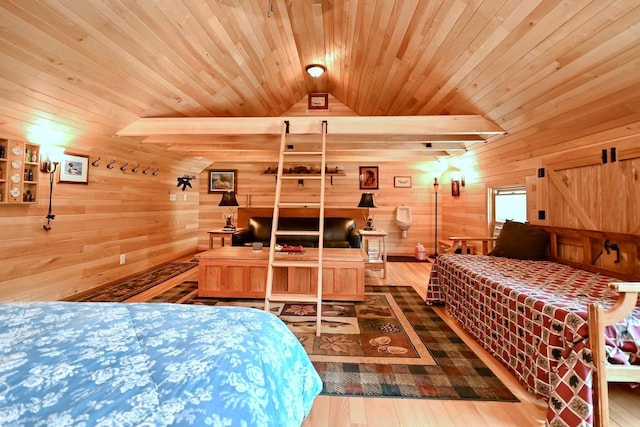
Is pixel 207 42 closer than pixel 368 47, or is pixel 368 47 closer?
pixel 207 42

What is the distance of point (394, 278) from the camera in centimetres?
432

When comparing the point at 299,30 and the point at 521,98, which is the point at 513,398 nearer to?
the point at 521,98

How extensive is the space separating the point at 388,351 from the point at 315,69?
3.59 meters

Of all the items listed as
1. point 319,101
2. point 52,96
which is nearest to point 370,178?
point 319,101

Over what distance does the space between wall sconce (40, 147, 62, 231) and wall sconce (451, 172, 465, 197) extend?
5.74 metres

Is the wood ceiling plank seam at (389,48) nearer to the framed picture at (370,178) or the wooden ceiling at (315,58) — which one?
the wooden ceiling at (315,58)

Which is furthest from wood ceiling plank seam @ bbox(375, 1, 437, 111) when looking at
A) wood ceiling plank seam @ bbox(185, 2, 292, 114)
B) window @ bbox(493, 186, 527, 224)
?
window @ bbox(493, 186, 527, 224)

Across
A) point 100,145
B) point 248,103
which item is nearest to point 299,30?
point 248,103

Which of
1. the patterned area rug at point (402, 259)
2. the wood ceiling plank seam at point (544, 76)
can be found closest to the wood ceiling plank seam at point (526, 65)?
the wood ceiling plank seam at point (544, 76)

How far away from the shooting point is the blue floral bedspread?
24.9 inches

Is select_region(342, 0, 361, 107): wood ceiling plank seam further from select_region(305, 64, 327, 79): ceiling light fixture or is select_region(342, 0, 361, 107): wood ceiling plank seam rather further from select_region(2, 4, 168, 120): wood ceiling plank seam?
select_region(2, 4, 168, 120): wood ceiling plank seam

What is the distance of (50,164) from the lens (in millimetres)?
2916

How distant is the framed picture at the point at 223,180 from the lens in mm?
6375

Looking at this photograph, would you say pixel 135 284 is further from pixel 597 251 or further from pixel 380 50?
pixel 597 251
